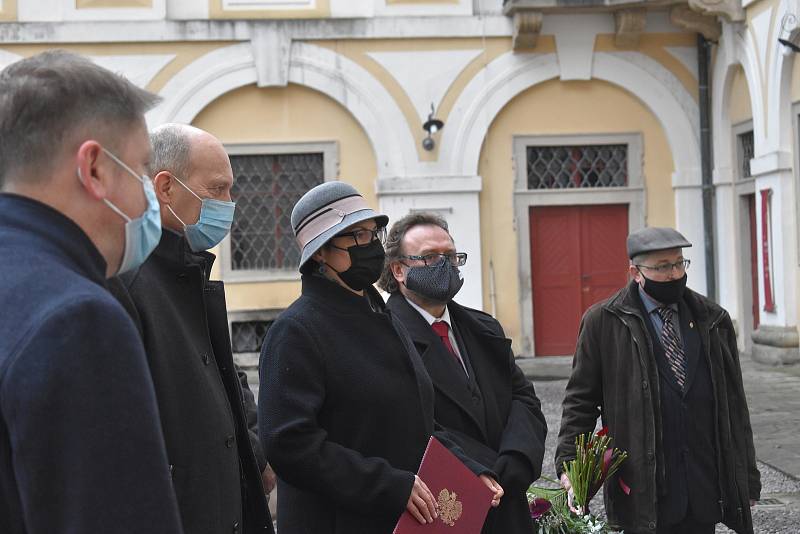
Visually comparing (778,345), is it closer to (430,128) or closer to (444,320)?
(430,128)

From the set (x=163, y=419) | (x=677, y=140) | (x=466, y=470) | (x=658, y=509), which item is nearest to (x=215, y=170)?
(x=163, y=419)

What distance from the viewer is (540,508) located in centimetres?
408

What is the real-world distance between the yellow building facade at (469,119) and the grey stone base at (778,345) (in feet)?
4.03

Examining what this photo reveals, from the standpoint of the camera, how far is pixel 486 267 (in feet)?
50.2

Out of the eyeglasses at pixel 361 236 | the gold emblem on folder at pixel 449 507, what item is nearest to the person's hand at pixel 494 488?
the gold emblem on folder at pixel 449 507

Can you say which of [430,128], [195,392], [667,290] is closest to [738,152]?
[430,128]

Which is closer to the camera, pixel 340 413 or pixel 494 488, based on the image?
pixel 340 413

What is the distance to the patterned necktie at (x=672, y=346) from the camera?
454 centimetres

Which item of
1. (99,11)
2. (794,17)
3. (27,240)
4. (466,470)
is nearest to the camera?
(27,240)

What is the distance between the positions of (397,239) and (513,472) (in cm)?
101

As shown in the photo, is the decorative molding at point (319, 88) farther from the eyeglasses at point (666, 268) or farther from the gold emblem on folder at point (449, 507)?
the gold emblem on folder at point (449, 507)

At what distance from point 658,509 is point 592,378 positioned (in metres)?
0.60

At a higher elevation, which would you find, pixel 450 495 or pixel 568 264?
pixel 568 264

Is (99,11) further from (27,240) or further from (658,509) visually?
(27,240)
